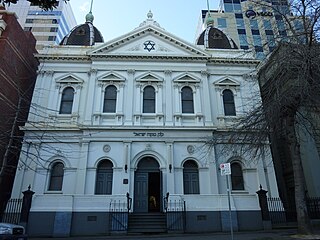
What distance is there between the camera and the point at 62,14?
64.2m

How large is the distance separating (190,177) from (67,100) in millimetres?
10780

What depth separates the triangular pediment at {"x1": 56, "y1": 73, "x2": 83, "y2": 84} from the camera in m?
20.9

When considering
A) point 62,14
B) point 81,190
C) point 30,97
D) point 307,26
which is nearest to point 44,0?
point 307,26

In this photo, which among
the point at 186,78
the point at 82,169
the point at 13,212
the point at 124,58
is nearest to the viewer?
the point at 13,212

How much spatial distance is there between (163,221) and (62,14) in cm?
6170

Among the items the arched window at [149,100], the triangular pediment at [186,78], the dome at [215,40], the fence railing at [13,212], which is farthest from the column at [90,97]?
the dome at [215,40]

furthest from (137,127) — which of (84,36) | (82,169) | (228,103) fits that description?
(84,36)

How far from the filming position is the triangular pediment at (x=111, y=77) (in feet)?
67.8

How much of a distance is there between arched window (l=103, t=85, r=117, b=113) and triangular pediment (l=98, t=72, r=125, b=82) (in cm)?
59

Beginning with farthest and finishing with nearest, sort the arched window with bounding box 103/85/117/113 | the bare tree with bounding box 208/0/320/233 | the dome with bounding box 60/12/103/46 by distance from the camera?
the dome with bounding box 60/12/103/46 → the arched window with bounding box 103/85/117/113 → the bare tree with bounding box 208/0/320/233

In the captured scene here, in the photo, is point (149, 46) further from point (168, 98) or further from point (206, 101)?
point (206, 101)

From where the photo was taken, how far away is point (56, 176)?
1831 centimetres

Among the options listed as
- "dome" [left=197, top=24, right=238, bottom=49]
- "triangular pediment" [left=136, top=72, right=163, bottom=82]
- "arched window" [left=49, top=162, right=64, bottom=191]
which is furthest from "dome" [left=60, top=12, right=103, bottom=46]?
"arched window" [left=49, top=162, right=64, bottom=191]

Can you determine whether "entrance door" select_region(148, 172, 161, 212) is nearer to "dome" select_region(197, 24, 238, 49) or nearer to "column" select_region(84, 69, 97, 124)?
"column" select_region(84, 69, 97, 124)
